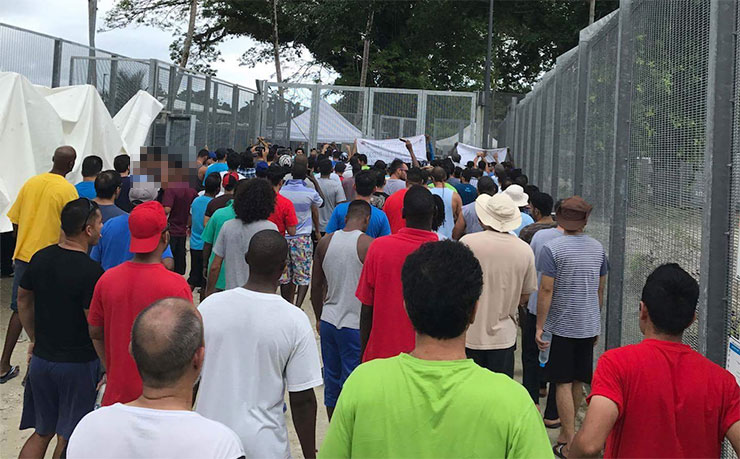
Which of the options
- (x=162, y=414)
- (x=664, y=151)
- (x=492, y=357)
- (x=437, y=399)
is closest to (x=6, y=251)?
(x=492, y=357)

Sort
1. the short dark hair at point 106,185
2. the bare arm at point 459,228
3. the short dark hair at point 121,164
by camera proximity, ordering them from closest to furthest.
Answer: the short dark hair at point 106,185
the short dark hair at point 121,164
the bare arm at point 459,228

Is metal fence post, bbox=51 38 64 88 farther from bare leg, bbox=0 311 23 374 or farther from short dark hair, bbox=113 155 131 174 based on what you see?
bare leg, bbox=0 311 23 374

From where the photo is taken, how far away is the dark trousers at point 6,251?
33.9ft

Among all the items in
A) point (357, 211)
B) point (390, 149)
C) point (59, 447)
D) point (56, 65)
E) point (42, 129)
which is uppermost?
point (56, 65)

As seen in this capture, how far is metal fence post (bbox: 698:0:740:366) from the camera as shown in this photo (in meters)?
3.76

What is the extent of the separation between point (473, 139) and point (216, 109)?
8.82 metres

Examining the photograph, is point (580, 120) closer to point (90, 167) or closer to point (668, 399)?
point (90, 167)

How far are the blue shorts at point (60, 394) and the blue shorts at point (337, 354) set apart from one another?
1698 millimetres

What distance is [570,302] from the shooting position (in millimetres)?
5523

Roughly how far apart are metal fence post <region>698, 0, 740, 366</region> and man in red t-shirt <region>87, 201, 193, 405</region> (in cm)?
274

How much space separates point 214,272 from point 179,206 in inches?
125

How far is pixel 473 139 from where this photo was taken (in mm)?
24016

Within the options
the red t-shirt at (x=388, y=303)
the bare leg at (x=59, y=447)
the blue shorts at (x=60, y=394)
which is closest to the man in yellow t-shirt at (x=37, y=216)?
the bare leg at (x=59, y=447)

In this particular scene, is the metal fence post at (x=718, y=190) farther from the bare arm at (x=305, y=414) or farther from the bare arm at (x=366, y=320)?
the bare arm at (x=305, y=414)
